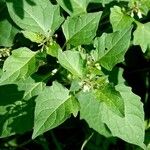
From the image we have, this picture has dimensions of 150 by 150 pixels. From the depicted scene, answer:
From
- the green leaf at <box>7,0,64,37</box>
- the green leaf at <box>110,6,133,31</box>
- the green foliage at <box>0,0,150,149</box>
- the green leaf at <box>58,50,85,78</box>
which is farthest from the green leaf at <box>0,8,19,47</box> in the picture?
the green leaf at <box>58,50,85,78</box>

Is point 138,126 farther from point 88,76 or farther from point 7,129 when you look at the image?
point 7,129

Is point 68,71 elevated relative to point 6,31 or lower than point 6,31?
lower

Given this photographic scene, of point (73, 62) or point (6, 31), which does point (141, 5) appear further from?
point (6, 31)

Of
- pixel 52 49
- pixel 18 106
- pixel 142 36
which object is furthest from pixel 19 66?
pixel 142 36

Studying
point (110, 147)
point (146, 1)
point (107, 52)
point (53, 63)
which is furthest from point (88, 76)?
point (110, 147)

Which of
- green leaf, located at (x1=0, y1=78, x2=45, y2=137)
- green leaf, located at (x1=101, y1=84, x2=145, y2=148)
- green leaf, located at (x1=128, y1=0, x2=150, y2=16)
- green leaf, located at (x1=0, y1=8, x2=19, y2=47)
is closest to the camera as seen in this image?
green leaf, located at (x1=101, y1=84, x2=145, y2=148)

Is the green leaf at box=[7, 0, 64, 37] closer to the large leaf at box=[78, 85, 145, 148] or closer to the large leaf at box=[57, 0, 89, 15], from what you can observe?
the large leaf at box=[57, 0, 89, 15]

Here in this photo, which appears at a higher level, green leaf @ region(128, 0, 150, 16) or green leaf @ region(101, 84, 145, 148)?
green leaf @ region(128, 0, 150, 16)
